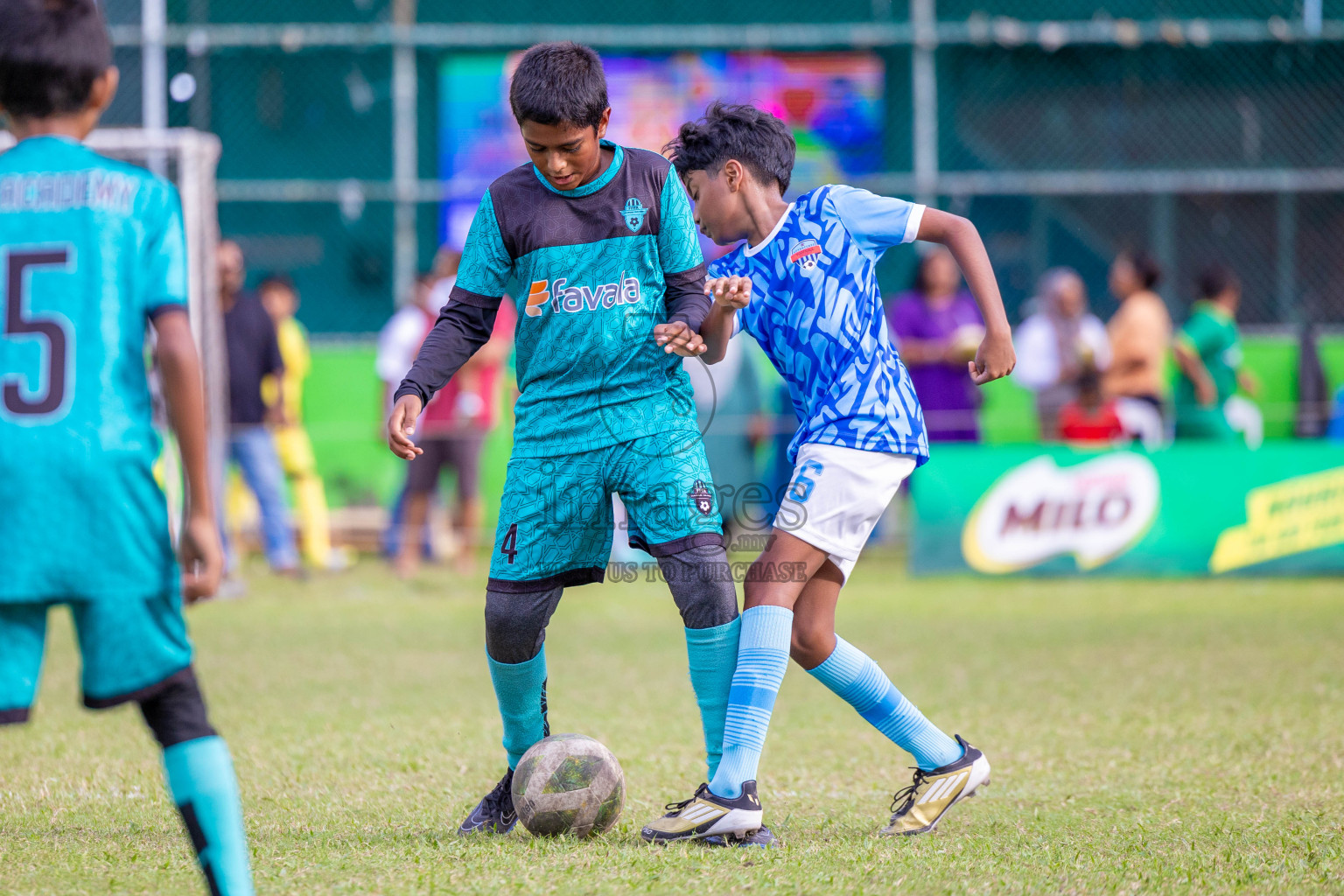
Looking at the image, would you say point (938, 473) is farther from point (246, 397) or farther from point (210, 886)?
point (210, 886)

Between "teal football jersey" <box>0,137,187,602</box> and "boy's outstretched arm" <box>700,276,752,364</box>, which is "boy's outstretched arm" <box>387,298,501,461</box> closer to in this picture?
"boy's outstretched arm" <box>700,276,752,364</box>

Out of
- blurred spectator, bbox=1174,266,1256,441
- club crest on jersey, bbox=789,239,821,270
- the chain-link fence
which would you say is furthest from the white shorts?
the chain-link fence

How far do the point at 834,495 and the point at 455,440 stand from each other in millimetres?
6901

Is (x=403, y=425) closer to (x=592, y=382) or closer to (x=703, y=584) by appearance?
(x=592, y=382)

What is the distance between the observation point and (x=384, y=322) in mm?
12773

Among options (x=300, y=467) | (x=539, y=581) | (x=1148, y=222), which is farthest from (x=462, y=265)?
(x=1148, y=222)

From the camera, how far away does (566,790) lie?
368 cm

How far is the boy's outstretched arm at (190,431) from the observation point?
102 inches

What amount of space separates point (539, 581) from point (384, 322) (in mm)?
9458

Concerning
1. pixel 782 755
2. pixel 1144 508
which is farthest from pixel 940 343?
pixel 782 755

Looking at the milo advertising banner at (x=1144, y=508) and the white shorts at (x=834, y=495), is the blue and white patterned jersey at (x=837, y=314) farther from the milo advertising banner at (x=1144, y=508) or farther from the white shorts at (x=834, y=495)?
the milo advertising banner at (x=1144, y=508)

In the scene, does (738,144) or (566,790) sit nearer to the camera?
(566,790)

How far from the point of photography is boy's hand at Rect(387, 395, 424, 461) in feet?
11.2

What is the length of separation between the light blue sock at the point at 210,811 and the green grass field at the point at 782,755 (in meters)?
0.45
